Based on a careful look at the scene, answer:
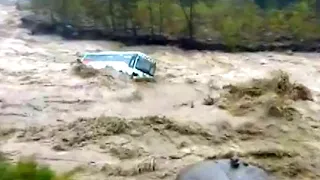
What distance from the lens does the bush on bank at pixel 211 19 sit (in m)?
25.1

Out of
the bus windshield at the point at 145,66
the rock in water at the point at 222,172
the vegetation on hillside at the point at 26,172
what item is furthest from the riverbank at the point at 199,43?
the vegetation on hillside at the point at 26,172

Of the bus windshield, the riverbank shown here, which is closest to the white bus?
the bus windshield

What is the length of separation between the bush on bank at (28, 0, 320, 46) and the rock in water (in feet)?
53.3

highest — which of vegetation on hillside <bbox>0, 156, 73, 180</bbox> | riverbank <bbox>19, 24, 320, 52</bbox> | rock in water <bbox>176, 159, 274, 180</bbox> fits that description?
vegetation on hillside <bbox>0, 156, 73, 180</bbox>

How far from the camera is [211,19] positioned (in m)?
25.6

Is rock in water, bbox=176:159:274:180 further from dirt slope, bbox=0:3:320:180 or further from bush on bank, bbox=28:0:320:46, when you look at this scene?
bush on bank, bbox=28:0:320:46

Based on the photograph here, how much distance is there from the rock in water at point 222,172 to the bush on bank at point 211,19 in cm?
1626

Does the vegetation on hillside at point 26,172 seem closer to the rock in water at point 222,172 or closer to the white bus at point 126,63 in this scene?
the rock in water at point 222,172

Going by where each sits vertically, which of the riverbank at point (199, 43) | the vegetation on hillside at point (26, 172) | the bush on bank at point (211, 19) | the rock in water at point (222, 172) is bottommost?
the riverbank at point (199, 43)

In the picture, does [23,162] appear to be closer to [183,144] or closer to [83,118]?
[183,144]

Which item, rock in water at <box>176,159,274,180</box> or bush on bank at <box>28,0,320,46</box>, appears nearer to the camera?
rock in water at <box>176,159,274,180</box>

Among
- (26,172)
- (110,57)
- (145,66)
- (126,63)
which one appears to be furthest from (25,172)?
(110,57)

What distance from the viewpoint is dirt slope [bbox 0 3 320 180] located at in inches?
420

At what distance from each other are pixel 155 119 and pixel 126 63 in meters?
4.44
